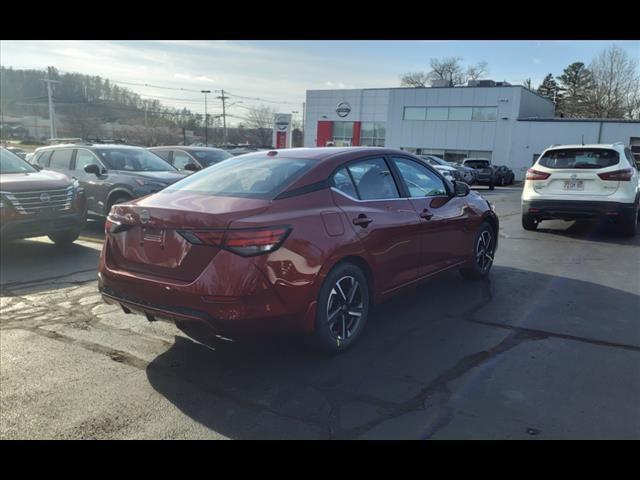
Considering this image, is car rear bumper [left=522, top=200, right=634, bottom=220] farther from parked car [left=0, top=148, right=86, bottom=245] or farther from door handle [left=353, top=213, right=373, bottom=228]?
parked car [left=0, top=148, right=86, bottom=245]

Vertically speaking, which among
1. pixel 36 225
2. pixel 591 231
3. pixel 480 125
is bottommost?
pixel 591 231

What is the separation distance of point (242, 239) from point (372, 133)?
4974cm

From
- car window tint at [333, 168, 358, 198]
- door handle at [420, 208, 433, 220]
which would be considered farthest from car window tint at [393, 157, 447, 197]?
car window tint at [333, 168, 358, 198]

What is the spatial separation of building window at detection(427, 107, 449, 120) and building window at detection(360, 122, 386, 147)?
751 centimetres

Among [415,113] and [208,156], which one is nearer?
[208,156]

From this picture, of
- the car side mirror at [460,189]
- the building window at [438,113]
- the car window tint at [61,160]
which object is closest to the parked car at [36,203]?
the car window tint at [61,160]

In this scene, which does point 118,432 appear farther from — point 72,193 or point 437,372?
point 72,193

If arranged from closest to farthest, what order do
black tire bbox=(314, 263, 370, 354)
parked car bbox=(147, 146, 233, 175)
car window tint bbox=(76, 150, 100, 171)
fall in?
1. black tire bbox=(314, 263, 370, 354)
2. car window tint bbox=(76, 150, 100, 171)
3. parked car bbox=(147, 146, 233, 175)

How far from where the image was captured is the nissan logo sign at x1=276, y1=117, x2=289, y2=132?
40.2m

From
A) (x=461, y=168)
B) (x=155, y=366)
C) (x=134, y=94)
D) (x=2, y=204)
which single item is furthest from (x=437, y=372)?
(x=134, y=94)

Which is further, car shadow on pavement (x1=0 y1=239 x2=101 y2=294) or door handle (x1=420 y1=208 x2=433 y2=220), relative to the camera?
car shadow on pavement (x1=0 y1=239 x2=101 y2=294)

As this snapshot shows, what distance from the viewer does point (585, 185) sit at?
30.0 ft

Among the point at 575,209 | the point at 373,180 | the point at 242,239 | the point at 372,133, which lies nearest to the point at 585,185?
the point at 575,209

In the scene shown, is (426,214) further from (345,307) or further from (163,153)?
(163,153)
